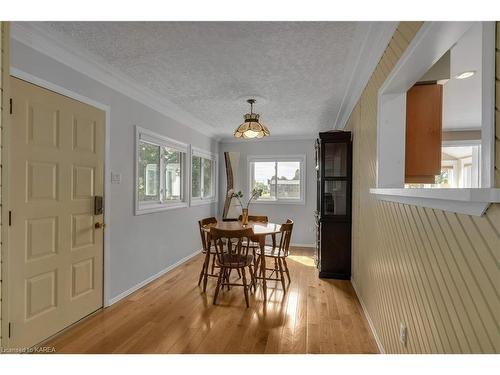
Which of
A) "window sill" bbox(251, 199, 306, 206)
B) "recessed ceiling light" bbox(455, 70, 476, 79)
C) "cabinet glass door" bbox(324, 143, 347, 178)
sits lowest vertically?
"window sill" bbox(251, 199, 306, 206)

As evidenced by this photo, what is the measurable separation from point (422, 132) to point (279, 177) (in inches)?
152

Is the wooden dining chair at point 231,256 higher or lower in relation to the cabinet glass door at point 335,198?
lower

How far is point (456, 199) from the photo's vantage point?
995mm

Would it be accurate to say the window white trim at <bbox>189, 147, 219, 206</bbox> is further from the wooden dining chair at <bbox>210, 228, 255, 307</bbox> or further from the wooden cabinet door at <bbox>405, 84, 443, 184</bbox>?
the wooden cabinet door at <bbox>405, 84, 443, 184</bbox>

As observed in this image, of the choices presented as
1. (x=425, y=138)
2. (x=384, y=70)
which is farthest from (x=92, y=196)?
(x=425, y=138)

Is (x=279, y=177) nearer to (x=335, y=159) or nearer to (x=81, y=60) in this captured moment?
(x=335, y=159)

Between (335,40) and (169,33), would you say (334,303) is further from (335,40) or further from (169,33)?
(169,33)

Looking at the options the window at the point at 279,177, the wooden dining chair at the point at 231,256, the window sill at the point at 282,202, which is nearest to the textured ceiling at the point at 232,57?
the wooden dining chair at the point at 231,256

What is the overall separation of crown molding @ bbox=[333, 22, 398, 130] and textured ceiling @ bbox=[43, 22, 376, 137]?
52mm

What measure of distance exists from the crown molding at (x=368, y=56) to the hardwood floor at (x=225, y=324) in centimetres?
232

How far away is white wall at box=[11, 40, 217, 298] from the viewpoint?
221cm

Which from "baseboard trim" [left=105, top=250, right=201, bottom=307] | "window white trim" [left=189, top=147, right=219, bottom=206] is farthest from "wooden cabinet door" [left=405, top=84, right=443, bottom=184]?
"window white trim" [left=189, top=147, right=219, bottom=206]

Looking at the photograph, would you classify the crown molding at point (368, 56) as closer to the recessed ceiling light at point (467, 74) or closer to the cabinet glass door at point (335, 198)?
the recessed ceiling light at point (467, 74)

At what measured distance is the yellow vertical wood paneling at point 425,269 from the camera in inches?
35.5
